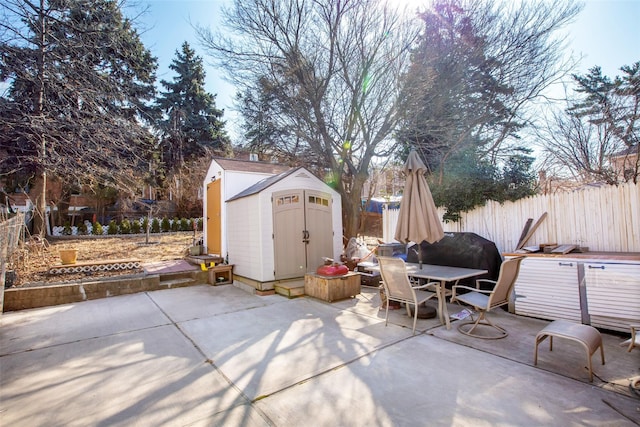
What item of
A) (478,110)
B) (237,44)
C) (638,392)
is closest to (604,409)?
(638,392)

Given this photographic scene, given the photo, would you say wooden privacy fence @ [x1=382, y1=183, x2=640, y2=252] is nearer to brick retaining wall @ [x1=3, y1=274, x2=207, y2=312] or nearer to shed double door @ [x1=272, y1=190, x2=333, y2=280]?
shed double door @ [x1=272, y1=190, x2=333, y2=280]

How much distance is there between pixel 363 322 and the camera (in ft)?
14.6

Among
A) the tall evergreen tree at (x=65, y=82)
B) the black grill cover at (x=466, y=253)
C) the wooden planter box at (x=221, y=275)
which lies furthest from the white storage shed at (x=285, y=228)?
the tall evergreen tree at (x=65, y=82)

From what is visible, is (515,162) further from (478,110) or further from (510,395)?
(510,395)

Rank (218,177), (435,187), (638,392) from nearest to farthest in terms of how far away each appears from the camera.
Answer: (638,392)
(435,187)
(218,177)

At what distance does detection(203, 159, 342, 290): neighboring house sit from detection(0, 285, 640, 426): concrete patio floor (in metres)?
2.14

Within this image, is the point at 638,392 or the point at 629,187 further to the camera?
the point at 629,187

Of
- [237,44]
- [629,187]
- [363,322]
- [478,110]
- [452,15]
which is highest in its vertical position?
[452,15]

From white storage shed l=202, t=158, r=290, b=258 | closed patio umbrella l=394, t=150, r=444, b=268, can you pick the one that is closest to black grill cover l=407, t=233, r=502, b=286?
closed patio umbrella l=394, t=150, r=444, b=268

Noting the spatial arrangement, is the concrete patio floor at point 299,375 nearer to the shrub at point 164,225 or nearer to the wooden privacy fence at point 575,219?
the wooden privacy fence at point 575,219

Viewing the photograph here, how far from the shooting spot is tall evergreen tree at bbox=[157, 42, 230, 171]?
Answer: 2161cm

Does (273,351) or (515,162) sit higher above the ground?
(515,162)

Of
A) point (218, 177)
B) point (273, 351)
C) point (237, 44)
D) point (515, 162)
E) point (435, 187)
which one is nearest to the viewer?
point (273, 351)

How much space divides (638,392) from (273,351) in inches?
129
